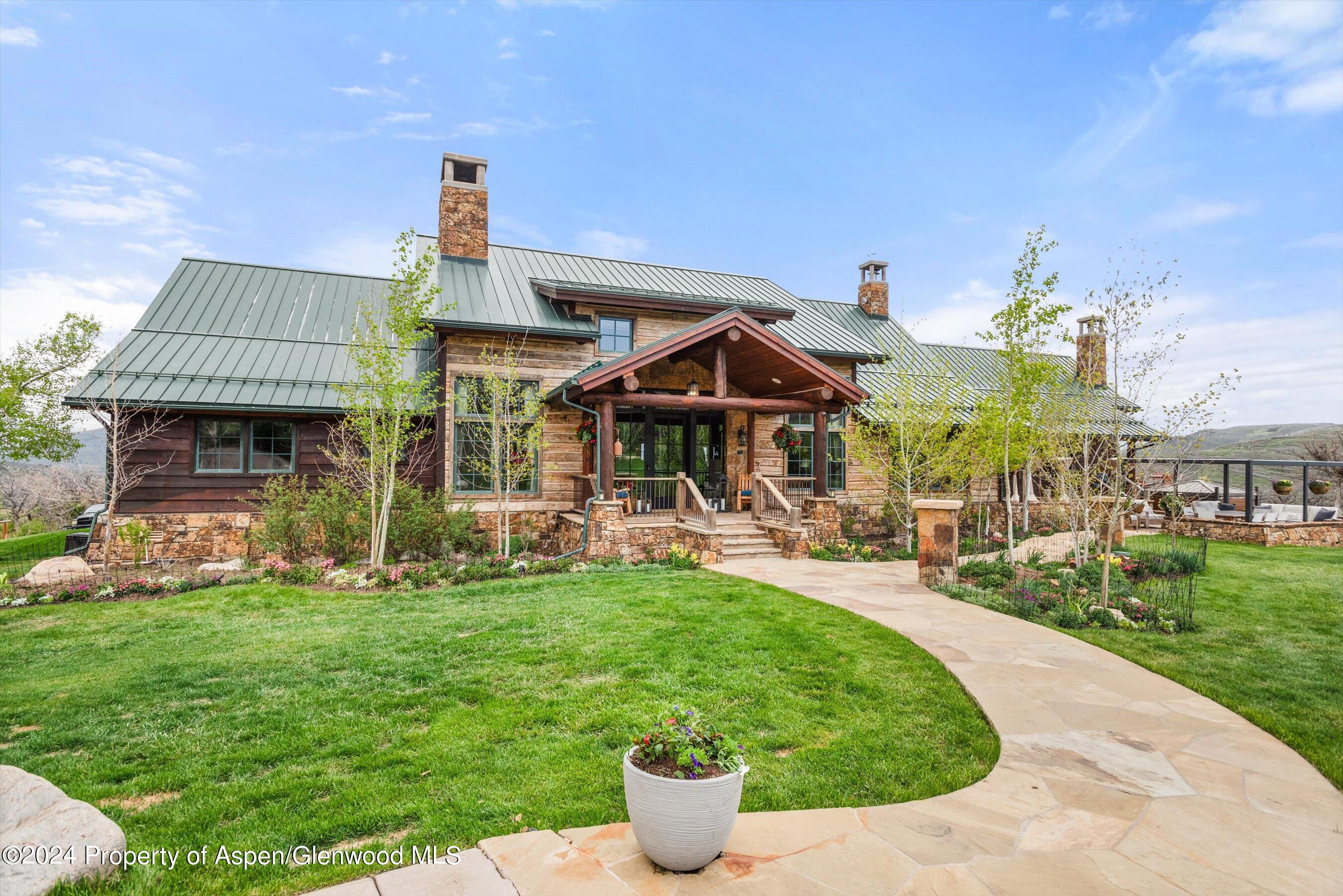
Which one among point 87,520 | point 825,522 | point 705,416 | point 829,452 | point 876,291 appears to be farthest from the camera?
point 876,291

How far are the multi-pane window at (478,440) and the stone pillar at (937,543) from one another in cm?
766

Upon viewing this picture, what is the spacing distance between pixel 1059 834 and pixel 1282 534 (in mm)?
17895

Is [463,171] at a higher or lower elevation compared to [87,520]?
higher

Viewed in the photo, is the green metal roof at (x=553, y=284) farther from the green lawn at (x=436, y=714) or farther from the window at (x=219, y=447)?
the green lawn at (x=436, y=714)

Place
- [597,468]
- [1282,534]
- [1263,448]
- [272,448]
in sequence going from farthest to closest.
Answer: [1263,448] → [1282,534] → [272,448] → [597,468]

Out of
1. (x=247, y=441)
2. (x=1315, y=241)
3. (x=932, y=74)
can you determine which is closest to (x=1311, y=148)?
(x=1315, y=241)

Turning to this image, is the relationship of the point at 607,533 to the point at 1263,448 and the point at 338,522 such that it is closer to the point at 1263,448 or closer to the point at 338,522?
the point at 338,522

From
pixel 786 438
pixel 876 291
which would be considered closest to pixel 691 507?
pixel 786 438

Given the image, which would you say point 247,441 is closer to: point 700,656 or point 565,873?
point 700,656

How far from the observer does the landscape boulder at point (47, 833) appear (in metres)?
2.44

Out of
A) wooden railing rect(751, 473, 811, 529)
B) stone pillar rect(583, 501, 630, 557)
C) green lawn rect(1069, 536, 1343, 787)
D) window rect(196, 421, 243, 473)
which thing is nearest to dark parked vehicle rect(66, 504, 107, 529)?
window rect(196, 421, 243, 473)

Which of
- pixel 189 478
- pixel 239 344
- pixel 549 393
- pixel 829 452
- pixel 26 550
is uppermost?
pixel 239 344

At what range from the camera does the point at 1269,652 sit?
240 inches

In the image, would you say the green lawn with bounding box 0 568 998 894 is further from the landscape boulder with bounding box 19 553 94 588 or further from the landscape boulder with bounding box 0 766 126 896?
the landscape boulder with bounding box 19 553 94 588
